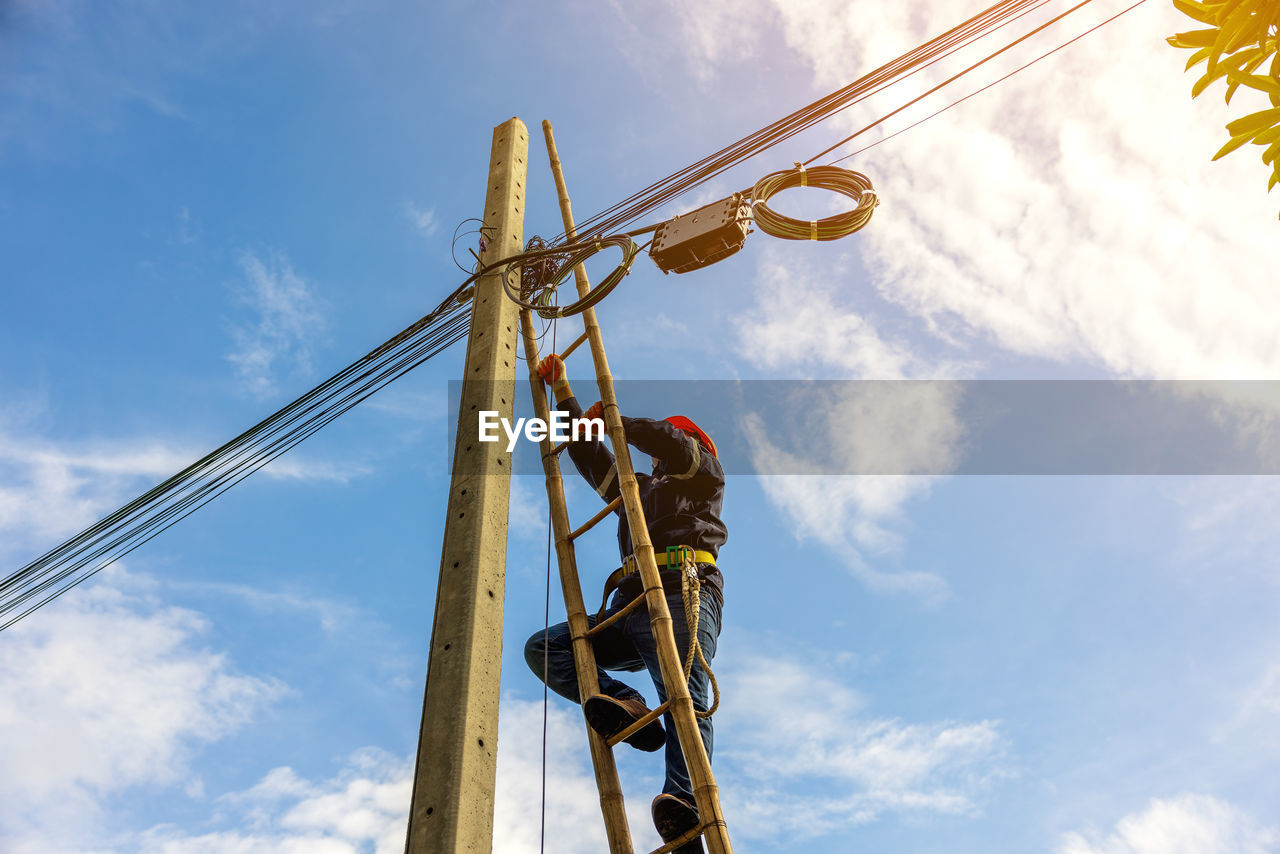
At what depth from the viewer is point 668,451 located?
16.1 ft

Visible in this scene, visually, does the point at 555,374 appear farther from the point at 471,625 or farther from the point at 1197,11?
the point at 1197,11

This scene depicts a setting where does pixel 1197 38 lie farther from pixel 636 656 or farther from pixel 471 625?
pixel 636 656

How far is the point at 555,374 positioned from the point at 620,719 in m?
1.90

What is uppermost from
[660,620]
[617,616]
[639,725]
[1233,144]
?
[617,616]

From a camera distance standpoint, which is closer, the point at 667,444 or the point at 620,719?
the point at 620,719

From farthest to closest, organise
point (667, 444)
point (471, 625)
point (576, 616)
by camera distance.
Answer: point (667, 444) → point (576, 616) → point (471, 625)

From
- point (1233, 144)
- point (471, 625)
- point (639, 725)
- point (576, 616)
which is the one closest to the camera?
point (1233, 144)

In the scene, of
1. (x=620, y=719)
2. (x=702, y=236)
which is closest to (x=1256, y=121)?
(x=620, y=719)

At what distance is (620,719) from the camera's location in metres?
3.97

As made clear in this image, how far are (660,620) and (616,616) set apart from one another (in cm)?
30

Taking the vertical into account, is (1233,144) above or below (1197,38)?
below

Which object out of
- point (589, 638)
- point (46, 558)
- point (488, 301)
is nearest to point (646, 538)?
point (589, 638)

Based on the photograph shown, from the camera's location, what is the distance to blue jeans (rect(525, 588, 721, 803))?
4043 mm

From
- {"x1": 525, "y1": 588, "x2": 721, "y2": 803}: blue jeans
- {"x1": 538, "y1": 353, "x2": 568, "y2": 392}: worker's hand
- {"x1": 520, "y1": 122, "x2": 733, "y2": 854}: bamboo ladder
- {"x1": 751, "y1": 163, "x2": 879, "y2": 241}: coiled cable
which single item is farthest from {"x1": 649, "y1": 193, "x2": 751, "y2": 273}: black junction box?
{"x1": 525, "y1": 588, "x2": 721, "y2": 803}: blue jeans
